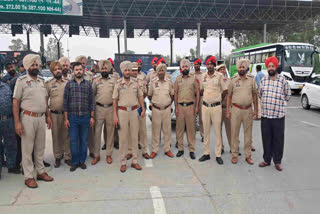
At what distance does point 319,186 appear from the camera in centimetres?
397

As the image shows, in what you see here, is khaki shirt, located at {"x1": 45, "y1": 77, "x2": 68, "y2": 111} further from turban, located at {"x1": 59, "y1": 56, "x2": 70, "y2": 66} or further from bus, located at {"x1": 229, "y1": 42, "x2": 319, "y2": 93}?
bus, located at {"x1": 229, "y1": 42, "x2": 319, "y2": 93}

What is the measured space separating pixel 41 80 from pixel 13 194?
5.73 feet

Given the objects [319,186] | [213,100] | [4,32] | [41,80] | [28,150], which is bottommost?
[319,186]

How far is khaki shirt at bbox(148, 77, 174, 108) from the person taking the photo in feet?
17.1

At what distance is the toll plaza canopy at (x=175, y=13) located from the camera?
2367 centimetres

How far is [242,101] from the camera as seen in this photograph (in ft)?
15.8

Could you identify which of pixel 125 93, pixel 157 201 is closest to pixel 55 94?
pixel 125 93

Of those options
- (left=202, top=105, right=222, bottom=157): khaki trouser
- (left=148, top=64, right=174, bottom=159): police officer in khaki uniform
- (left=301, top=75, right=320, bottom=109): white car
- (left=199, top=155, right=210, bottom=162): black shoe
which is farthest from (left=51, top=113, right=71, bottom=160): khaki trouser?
(left=301, top=75, right=320, bottom=109): white car

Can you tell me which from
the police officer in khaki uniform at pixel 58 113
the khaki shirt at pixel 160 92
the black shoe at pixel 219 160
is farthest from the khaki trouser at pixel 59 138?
the black shoe at pixel 219 160

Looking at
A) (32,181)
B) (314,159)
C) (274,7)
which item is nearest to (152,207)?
(32,181)

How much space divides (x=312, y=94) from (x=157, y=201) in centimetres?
1002

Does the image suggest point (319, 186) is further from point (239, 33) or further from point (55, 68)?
point (239, 33)

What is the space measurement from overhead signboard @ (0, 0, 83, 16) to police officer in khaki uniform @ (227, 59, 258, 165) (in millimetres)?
18944

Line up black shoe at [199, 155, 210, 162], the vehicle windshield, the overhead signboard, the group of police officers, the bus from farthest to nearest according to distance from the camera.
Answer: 1. the overhead signboard
2. the vehicle windshield
3. the bus
4. black shoe at [199, 155, 210, 162]
5. the group of police officers
